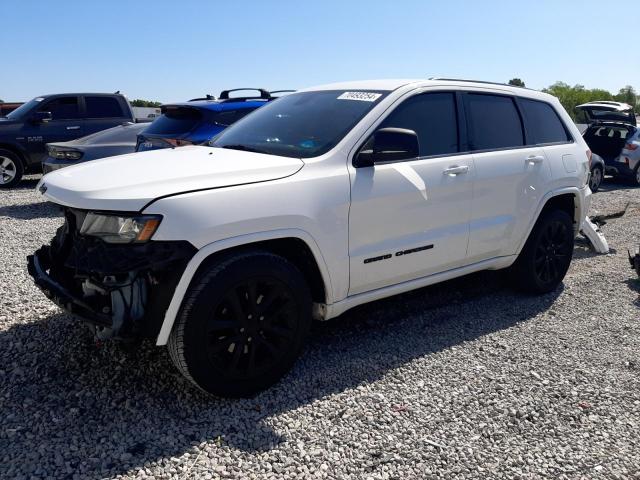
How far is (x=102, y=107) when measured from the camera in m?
12.0

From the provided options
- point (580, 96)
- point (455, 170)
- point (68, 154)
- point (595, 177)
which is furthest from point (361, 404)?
point (580, 96)

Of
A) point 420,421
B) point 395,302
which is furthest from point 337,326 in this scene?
point 420,421

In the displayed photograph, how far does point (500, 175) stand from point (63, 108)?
9916 millimetres

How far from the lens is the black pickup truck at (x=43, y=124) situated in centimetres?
1112

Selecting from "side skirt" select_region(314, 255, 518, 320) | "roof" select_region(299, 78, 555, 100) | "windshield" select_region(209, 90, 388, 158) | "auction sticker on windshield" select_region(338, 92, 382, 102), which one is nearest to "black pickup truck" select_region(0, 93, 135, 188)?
"windshield" select_region(209, 90, 388, 158)

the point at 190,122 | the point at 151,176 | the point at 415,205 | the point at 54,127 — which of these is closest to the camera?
the point at 151,176

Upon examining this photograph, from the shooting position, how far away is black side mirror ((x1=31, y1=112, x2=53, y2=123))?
11258mm

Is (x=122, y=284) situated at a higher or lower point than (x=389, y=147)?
lower

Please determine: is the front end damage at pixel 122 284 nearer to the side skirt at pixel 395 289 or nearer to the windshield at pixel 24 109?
the side skirt at pixel 395 289

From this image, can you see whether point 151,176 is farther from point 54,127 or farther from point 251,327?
point 54,127

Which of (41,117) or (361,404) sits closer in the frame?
(361,404)

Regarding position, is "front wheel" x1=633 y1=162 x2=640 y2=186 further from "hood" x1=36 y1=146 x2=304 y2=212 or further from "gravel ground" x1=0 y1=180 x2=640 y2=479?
"hood" x1=36 y1=146 x2=304 y2=212

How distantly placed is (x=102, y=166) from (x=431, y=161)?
217 cm

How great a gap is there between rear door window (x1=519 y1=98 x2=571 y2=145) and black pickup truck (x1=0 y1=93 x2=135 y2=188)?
9188mm
